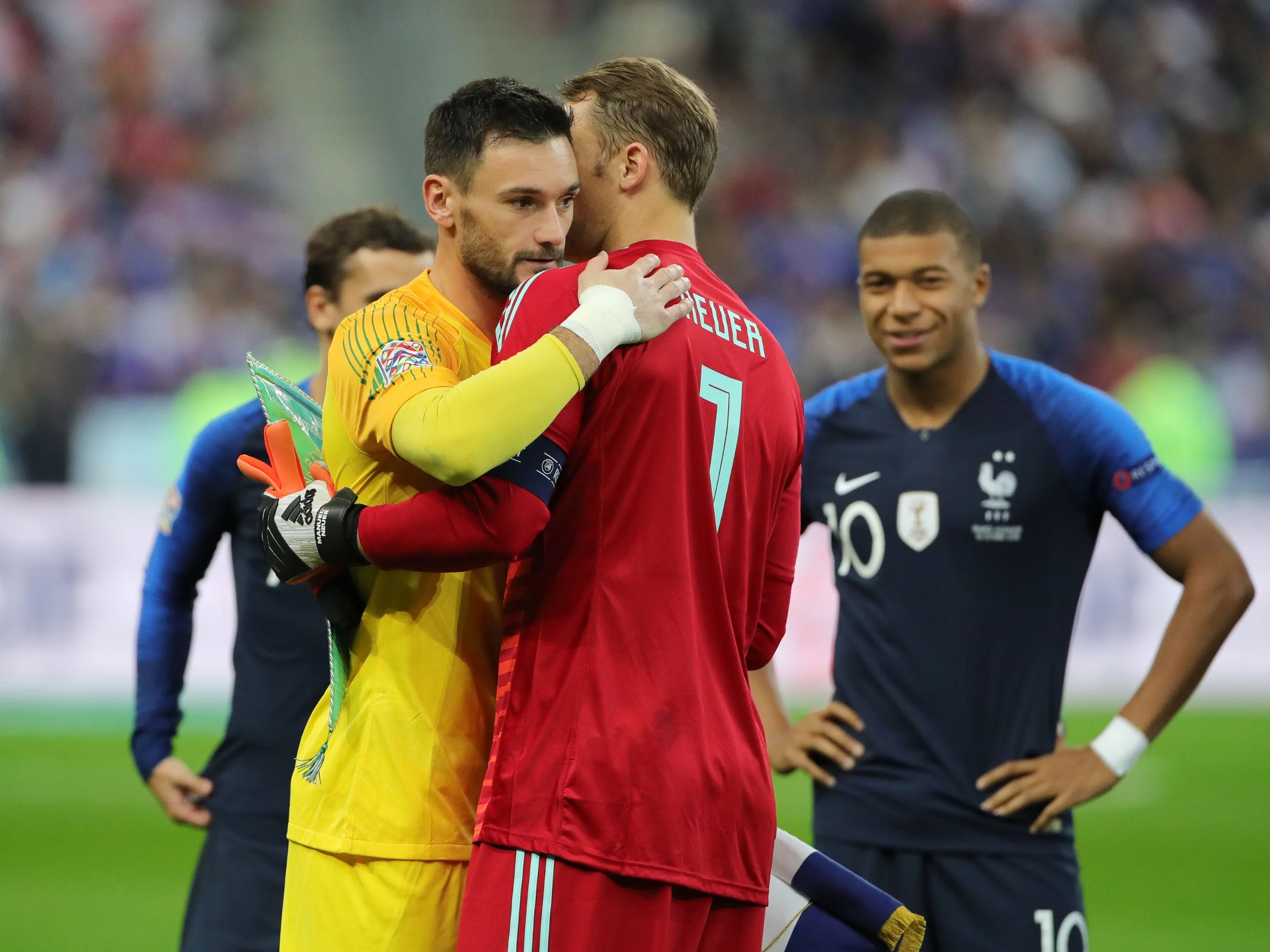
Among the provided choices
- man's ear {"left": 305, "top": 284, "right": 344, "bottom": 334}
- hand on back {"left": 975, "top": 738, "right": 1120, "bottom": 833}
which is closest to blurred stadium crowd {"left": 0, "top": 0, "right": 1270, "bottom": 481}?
man's ear {"left": 305, "top": 284, "right": 344, "bottom": 334}

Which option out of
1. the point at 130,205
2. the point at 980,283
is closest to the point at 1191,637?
the point at 980,283

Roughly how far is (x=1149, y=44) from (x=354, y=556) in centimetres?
1794

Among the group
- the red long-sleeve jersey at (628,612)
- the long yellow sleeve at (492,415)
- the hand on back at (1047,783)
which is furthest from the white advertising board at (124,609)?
the long yellow sleeve at (492,415)

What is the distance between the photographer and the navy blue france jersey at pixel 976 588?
13.8 ft

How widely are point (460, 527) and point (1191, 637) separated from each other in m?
2.27

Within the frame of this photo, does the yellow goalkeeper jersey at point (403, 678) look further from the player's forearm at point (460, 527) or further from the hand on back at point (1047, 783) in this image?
the hand on back at point (1047, 783)

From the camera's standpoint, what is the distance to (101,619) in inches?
454

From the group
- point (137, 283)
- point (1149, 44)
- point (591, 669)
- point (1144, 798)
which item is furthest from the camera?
point (1149, 44)

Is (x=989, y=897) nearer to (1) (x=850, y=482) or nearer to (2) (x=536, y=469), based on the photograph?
(1) (x=850, y=482)

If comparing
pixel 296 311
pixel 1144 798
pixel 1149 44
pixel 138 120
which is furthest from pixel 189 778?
pixel 1149 44

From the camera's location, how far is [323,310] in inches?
188

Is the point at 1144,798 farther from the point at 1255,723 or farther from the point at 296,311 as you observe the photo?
the point at 296,311

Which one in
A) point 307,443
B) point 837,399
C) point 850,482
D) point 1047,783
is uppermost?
point 837,399

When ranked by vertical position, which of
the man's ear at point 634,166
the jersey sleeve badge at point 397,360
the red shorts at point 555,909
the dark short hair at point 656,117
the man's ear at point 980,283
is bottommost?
the red shorts at point 555,909
